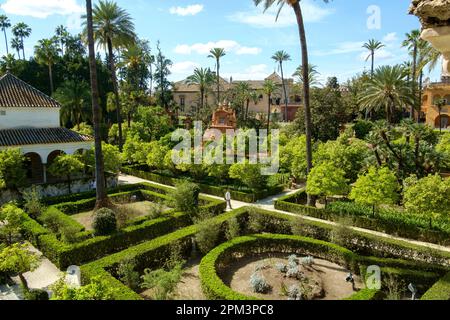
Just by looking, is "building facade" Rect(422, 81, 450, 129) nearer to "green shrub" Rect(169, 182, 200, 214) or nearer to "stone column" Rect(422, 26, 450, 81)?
"green shrub" Rect(169, 182, 200, 214)

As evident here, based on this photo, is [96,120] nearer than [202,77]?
Yes

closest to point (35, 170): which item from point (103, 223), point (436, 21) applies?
point (103, 223)

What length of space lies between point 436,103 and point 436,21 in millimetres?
60414

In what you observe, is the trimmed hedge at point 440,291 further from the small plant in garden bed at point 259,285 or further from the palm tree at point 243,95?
the palm tree at point 243,95

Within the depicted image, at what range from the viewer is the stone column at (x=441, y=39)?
10.0 feet

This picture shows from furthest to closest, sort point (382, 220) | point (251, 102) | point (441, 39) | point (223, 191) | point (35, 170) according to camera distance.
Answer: point (251, 102), point (35, 170), point (223, 191), point (382, 220), point (441, 39)

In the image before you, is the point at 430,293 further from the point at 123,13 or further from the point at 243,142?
the point at 123,13

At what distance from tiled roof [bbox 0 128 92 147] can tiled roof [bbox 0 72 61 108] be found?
1.85m

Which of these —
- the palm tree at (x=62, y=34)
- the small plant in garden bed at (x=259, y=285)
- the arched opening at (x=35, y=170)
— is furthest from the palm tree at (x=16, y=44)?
the small plant in garden bed at (x=259, y=285)

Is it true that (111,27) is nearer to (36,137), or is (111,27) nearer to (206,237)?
(36,137)

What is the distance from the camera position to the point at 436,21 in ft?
10.2

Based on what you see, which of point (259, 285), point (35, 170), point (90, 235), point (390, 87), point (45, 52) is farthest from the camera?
point (45, 52)
